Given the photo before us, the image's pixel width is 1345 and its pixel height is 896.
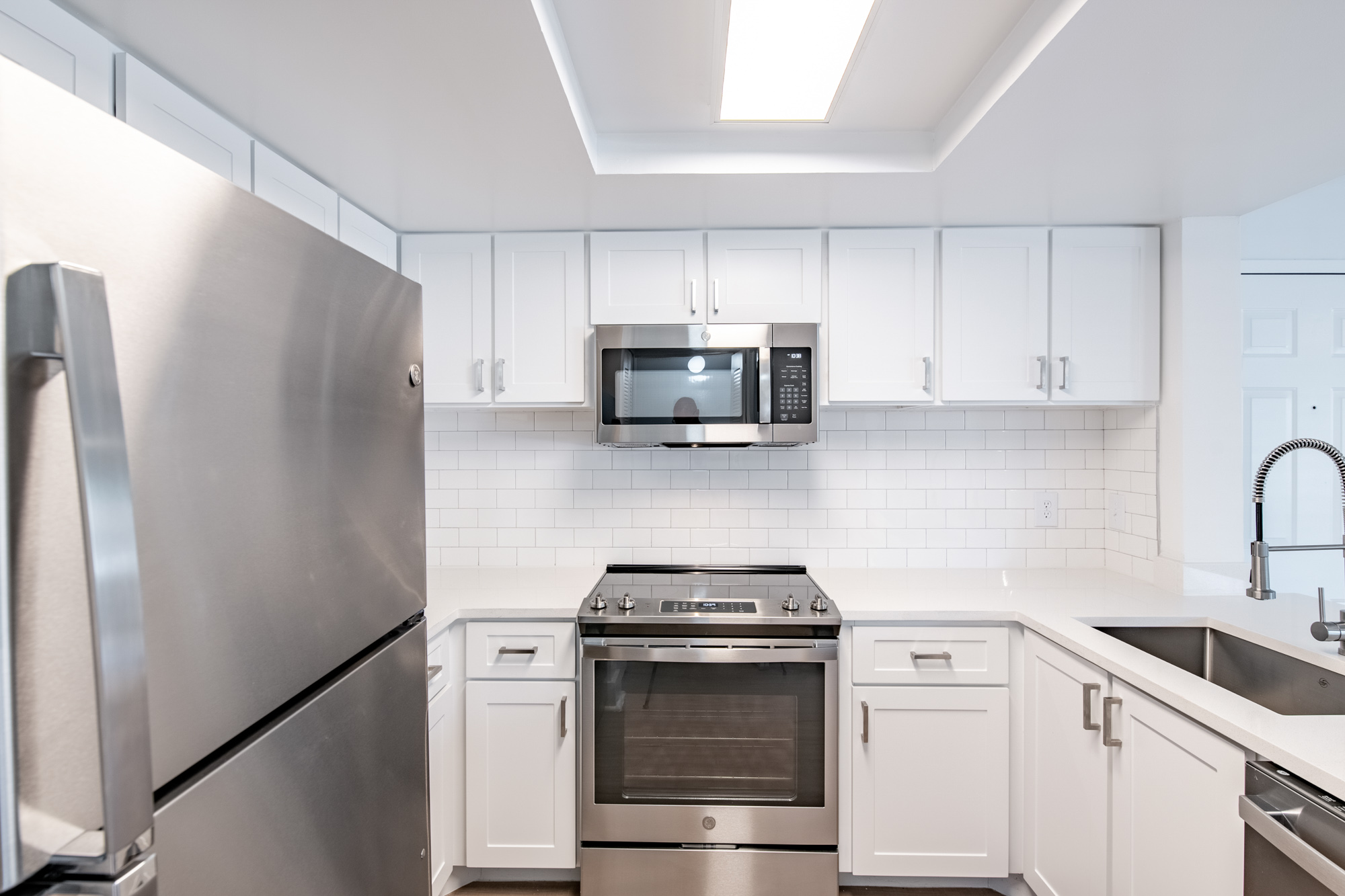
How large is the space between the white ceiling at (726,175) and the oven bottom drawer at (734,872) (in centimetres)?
195

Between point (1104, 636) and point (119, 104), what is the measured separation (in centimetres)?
244

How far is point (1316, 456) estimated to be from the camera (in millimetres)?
2441

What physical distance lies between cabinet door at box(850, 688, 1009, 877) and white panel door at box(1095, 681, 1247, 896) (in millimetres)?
453

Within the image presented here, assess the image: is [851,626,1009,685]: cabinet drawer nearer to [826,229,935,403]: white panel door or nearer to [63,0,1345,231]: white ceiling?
[826,229,935,403]: white panel door

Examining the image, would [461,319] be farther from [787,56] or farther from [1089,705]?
[1089,705]

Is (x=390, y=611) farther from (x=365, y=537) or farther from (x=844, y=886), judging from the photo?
(x=844, y=886)

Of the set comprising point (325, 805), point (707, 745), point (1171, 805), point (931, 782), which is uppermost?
Result: point (325, 805)

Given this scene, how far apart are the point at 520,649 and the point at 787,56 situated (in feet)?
5.64

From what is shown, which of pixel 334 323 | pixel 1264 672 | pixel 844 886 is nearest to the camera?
pixel 334 323

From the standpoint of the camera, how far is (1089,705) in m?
1.65

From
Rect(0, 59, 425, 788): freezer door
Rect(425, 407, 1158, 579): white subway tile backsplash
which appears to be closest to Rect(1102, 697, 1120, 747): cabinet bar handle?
Rect(425, 407, 1158, 579): white subway tile backsplash

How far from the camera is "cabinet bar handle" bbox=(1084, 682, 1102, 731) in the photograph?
5.36 ft

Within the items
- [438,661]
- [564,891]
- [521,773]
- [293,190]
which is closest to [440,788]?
[521,773]

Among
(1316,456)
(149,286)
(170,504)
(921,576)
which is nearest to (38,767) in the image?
(170,504)
